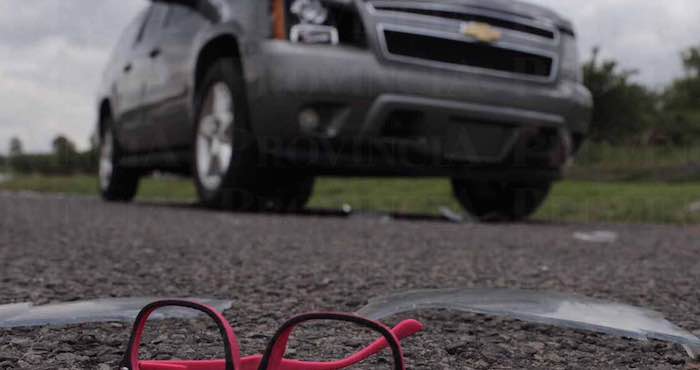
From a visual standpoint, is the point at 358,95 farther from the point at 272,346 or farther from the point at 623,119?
the point at 623,119

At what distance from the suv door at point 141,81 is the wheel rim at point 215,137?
1.01 m

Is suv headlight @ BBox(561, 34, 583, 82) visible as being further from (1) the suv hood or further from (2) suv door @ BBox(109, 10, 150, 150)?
(2) suv door @ BBox(109, 10, 150, 150)

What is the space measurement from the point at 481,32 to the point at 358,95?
0.92m

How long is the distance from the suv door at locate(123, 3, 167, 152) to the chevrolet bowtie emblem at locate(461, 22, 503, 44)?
2459mm

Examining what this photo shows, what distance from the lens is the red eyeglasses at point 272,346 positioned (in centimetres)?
86

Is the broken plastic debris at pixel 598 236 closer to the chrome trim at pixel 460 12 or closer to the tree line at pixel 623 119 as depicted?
the chrome trim at pixel 460 12

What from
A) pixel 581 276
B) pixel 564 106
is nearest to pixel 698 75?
pixel 564 106

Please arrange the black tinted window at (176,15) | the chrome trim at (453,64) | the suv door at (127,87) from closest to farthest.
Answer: the chrome trim at (453,64)
the black tinted window at (176,15)
the suv door at (127,87)

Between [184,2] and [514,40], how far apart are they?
2.09 m

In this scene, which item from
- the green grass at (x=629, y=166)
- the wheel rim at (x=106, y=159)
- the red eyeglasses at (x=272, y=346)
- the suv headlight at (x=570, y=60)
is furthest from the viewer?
the green grass at (x=629, y=166)

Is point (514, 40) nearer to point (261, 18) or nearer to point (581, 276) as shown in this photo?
point (261, 18)

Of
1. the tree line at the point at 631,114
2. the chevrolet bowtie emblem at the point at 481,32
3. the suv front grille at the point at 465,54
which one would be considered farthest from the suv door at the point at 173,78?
the tree line at the point at 631,114

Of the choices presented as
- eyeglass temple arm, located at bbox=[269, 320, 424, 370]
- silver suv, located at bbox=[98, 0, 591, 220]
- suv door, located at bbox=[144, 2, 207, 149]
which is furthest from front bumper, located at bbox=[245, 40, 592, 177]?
eyeglass temple arm, located at bbox=[269, 320, 424, 370]

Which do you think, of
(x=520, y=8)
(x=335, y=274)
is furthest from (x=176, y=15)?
(x=335, y=274)
